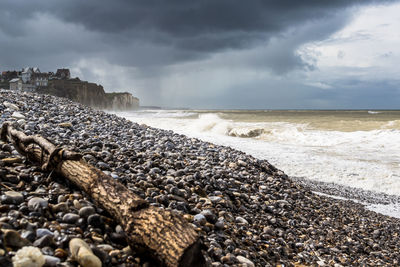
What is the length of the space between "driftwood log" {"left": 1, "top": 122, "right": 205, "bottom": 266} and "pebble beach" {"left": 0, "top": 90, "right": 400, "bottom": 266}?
0.46 ft

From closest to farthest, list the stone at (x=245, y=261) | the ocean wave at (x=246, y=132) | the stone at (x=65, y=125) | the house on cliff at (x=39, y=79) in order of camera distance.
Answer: the stone at (x=245, y=261) → the stone at (x=65, y=125) → the ocean wave at (x=246, y=132) → the house on cliff at (x=39, y=79)

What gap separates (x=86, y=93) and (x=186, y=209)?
9876cm

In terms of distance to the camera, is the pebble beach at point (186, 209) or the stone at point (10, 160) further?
the stone at point (10, 160)

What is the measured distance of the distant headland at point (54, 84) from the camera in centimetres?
7769

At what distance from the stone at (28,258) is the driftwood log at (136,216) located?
76 centimetres

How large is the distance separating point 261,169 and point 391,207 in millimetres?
4715

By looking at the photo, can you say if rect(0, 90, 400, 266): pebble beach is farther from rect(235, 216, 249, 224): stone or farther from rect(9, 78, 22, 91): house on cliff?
rect(9, 78, 22, 91): house on cliff

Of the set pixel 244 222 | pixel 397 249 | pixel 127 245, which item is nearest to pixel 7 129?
pixel 127 245

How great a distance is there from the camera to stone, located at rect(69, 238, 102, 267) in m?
2.33

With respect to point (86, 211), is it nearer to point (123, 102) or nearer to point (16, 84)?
point (16, 84)

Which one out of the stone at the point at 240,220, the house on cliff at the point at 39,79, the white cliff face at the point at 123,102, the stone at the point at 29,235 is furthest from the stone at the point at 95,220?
the white cliff face at the point at 123,102

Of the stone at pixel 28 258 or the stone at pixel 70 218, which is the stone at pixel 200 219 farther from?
the stone at pixel 28 258

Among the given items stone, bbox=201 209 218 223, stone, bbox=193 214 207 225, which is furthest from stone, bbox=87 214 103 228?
stone, bbox=201 209 218 223

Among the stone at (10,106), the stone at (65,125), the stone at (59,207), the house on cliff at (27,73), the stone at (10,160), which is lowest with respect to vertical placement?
the stone at (59,207)
